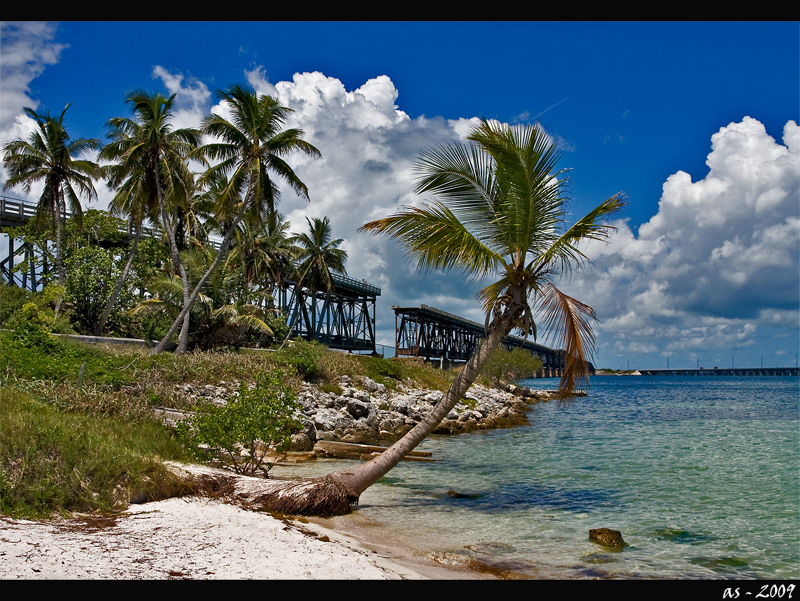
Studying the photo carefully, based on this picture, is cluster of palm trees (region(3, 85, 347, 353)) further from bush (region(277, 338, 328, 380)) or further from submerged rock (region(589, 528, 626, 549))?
submerged rock (region(589, 528, 626, 549))

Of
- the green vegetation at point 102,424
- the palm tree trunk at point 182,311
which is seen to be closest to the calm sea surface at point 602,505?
the green vegetation at point 102,424

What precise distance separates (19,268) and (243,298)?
13.4 m

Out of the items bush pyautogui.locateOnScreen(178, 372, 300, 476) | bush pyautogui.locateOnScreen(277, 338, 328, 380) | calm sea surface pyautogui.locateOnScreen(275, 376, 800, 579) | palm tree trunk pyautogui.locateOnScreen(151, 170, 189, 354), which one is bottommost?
calm sea surface pyautogui.locateOnScreen(275, 376, 800, 579)

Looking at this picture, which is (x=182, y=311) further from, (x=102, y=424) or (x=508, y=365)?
(x=508, y=365)

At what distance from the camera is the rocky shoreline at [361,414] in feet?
55.3

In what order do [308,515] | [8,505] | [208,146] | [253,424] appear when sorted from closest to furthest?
[8,505], [308,515], [253,424], [208,146]

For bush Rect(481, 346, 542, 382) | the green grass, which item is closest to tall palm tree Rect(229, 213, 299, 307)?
bush Rect(481, 346, 542, 382)

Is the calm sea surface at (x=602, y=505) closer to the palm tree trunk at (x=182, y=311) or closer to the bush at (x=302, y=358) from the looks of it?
the bush at (x=302, y=358)

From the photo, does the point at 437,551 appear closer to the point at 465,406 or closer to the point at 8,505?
the point at 8,505

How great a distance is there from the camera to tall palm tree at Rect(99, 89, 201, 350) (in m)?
24.3

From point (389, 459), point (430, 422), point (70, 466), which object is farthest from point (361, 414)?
point (70, 466)

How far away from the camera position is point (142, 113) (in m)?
24.7

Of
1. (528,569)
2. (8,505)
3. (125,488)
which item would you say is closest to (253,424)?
(125,488)

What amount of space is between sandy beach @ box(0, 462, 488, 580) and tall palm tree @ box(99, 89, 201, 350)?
18104 mm
